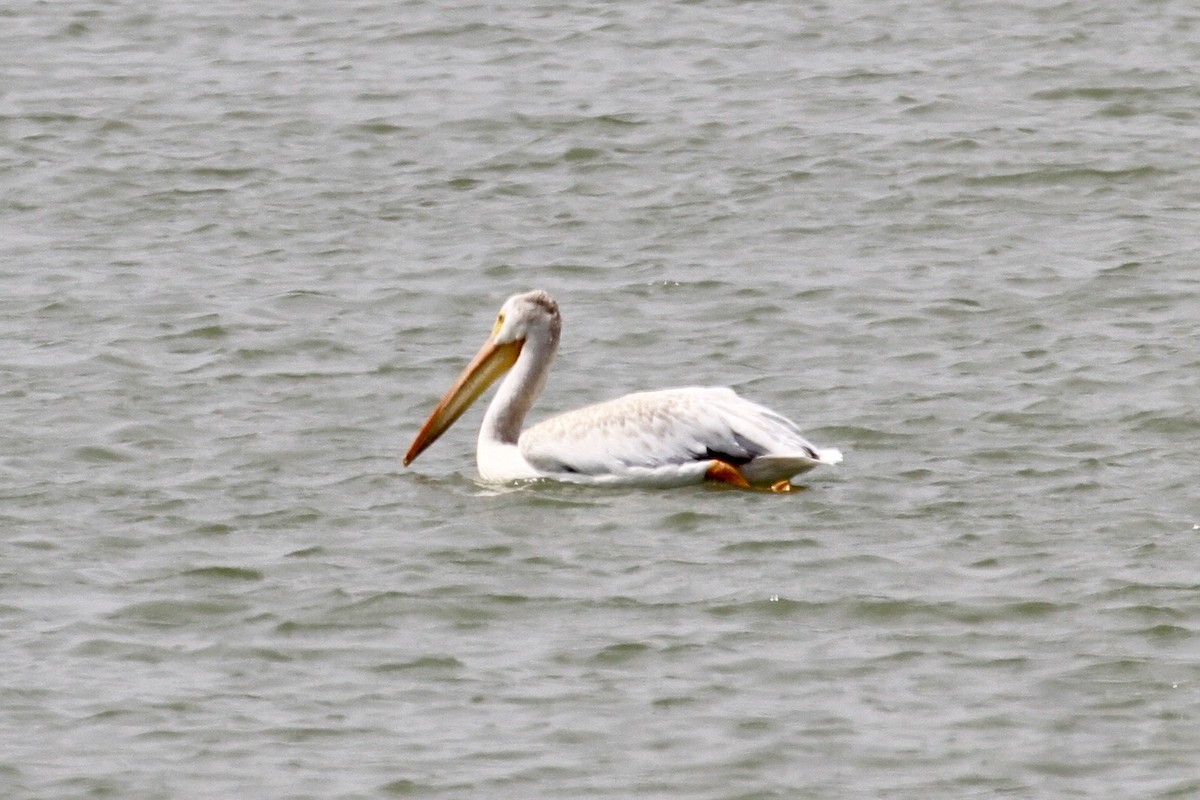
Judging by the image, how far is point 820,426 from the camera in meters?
8.98

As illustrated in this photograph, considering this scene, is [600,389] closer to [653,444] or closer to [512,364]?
[512,364]

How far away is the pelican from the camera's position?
828 centimetres

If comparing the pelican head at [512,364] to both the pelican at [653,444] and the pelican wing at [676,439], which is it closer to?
the pelican at [653,444]

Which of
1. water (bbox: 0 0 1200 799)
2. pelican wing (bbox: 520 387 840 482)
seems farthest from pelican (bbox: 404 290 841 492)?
water (bbox: 0 0 1200 799)

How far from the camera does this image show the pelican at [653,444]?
8281 millimetres

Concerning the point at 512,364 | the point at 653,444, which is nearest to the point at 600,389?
the point at 512,364

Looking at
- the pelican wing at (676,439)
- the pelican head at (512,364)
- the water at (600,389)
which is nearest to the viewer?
the water at (600,389)

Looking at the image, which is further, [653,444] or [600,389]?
[600,389]

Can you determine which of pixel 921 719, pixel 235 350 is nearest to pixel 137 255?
pixel 235 350

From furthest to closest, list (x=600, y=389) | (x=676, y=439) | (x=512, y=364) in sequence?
(x=600, y=389)
(x=512, y=364)
(x=676, y=439)

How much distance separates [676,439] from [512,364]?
1056 millimetres

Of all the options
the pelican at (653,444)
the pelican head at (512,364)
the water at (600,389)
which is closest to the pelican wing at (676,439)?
the pelican at (653,444)

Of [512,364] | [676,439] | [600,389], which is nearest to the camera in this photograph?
[676,439]

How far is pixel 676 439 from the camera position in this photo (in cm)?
839
